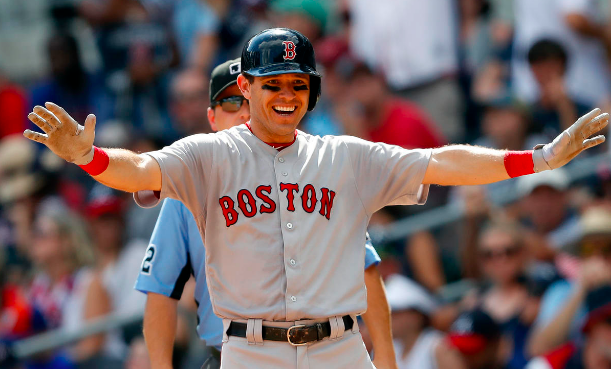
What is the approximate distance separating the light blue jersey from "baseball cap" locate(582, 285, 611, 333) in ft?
8.71

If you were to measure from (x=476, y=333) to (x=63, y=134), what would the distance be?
3767 millimetres

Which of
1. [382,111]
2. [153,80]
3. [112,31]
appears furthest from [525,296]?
[112,31]

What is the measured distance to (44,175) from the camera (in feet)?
31.1

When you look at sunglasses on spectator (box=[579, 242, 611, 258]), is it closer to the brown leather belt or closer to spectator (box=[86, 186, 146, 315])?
the brown leather belt

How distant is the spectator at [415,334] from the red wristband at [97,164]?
344cm

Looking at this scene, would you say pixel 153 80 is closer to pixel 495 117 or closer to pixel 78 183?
pixel 78 183

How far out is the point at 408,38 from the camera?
8414 mm

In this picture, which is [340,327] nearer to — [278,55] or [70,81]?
[278,55]

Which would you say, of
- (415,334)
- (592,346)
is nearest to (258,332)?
(592,346)

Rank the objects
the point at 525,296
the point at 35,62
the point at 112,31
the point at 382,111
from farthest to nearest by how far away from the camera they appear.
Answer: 1. the point at 35,62
2. the point at 112,31
3. the point at 382,111
4. the point at 525,296

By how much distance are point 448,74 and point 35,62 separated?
598cm

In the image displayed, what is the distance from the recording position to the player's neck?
11.8 feet

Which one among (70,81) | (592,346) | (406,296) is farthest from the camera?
(70,81)

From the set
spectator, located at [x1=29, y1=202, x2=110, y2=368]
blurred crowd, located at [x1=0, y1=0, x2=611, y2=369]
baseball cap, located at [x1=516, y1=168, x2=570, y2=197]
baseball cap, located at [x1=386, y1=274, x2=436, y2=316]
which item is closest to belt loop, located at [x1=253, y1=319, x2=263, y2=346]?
blurred crowd, located at [x1=0, y1=0, x2=611, y2=369]
